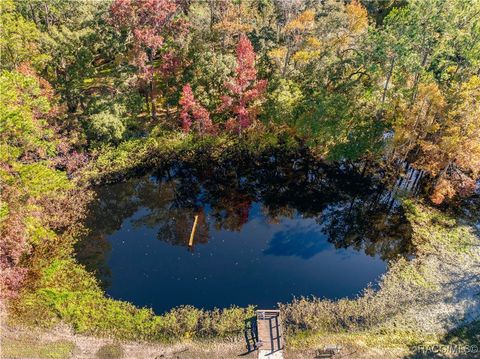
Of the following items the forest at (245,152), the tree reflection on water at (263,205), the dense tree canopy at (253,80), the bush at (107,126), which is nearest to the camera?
the forest at (245,152)

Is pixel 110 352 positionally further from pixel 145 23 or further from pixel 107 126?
pixel 145 23

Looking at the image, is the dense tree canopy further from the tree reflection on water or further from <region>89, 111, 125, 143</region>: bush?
the tree reflection on water

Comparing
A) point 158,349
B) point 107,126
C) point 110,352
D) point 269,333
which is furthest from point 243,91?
point 110,352

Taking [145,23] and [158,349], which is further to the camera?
[145,23]

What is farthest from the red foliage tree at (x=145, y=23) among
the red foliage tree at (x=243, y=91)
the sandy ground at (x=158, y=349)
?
the sandy ground at (x=158, y=349)

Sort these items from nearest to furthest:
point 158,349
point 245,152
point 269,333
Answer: point 158,349 < point 269,333 < point 245,152

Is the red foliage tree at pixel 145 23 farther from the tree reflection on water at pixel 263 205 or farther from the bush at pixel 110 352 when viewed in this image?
the bush at pixel 110 352
